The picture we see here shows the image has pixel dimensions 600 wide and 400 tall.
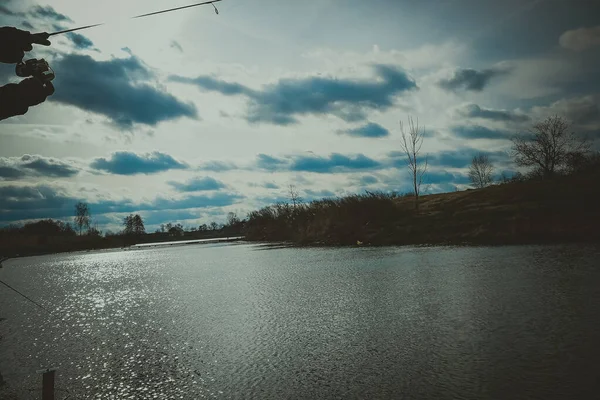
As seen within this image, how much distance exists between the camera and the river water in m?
3.86

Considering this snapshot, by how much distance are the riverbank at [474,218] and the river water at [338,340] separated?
8.90 meters

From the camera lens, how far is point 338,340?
5.53 meters

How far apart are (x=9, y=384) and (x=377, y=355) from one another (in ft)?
15.1

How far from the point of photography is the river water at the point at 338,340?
3.86 meters

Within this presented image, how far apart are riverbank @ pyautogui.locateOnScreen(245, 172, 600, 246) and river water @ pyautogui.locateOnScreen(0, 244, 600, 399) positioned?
890 cm

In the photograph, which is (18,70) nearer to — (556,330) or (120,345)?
(120,345)

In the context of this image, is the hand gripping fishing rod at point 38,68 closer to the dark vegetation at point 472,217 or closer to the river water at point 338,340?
the river water at point 338,340

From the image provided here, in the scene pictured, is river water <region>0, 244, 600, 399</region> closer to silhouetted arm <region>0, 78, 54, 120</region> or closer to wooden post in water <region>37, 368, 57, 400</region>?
wooden post in water <region>37, 368, 57, 400</region>

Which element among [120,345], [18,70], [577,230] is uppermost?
[18,70]

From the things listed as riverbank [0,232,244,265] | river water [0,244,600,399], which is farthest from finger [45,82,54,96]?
riverbank [0,232,244,265]

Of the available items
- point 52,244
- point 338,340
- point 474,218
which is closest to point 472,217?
point 474,218

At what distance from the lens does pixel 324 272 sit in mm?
13328

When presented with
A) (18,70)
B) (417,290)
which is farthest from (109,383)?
(417,290)

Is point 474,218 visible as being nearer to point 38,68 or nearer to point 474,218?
point 474,218
